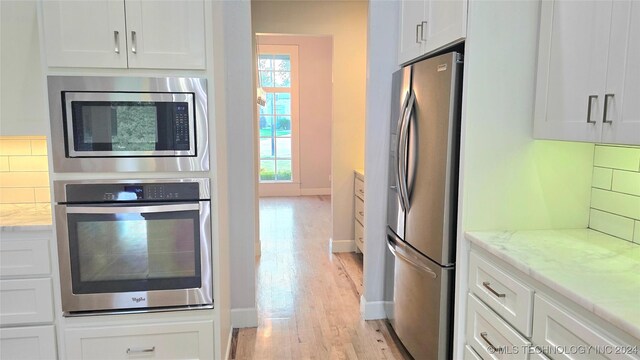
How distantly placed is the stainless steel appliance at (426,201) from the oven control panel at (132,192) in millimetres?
1169

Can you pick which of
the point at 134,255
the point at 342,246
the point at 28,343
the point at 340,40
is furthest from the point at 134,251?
the point at 340,40

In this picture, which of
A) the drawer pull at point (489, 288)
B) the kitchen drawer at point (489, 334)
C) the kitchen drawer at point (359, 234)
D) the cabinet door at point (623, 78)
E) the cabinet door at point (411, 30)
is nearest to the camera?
the cabinet door at point (623, 78)

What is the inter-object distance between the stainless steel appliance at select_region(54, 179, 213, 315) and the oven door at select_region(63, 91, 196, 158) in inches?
6.1

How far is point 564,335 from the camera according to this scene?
1403mm

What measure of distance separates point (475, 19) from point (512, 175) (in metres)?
0.73

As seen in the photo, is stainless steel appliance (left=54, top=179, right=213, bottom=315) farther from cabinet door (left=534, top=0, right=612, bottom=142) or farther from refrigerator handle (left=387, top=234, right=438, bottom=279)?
cabinet door (left=534, top=0, right=612, bottom=142)

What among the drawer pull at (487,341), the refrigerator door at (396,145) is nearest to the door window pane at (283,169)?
the refrigerator door at (396,145)

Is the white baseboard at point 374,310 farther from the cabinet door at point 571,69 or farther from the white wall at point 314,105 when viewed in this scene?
the white wall at point 314,105

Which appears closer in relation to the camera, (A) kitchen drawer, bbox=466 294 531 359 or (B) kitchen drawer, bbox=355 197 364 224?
(A) kitchen drawer, bbox=466 294 531 359

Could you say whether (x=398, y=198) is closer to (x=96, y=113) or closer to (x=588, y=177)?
(x=588, y=177)

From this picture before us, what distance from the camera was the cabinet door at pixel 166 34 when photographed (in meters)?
2.00

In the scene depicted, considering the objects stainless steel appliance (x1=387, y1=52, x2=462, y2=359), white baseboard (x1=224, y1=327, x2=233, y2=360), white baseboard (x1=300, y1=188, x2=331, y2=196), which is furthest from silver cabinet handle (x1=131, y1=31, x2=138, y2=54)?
white baseboard (x1=300, y1=188, x2=331, y2=196)

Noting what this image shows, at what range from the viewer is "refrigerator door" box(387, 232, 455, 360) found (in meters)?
2.19

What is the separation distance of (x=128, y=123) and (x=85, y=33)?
440 mm
